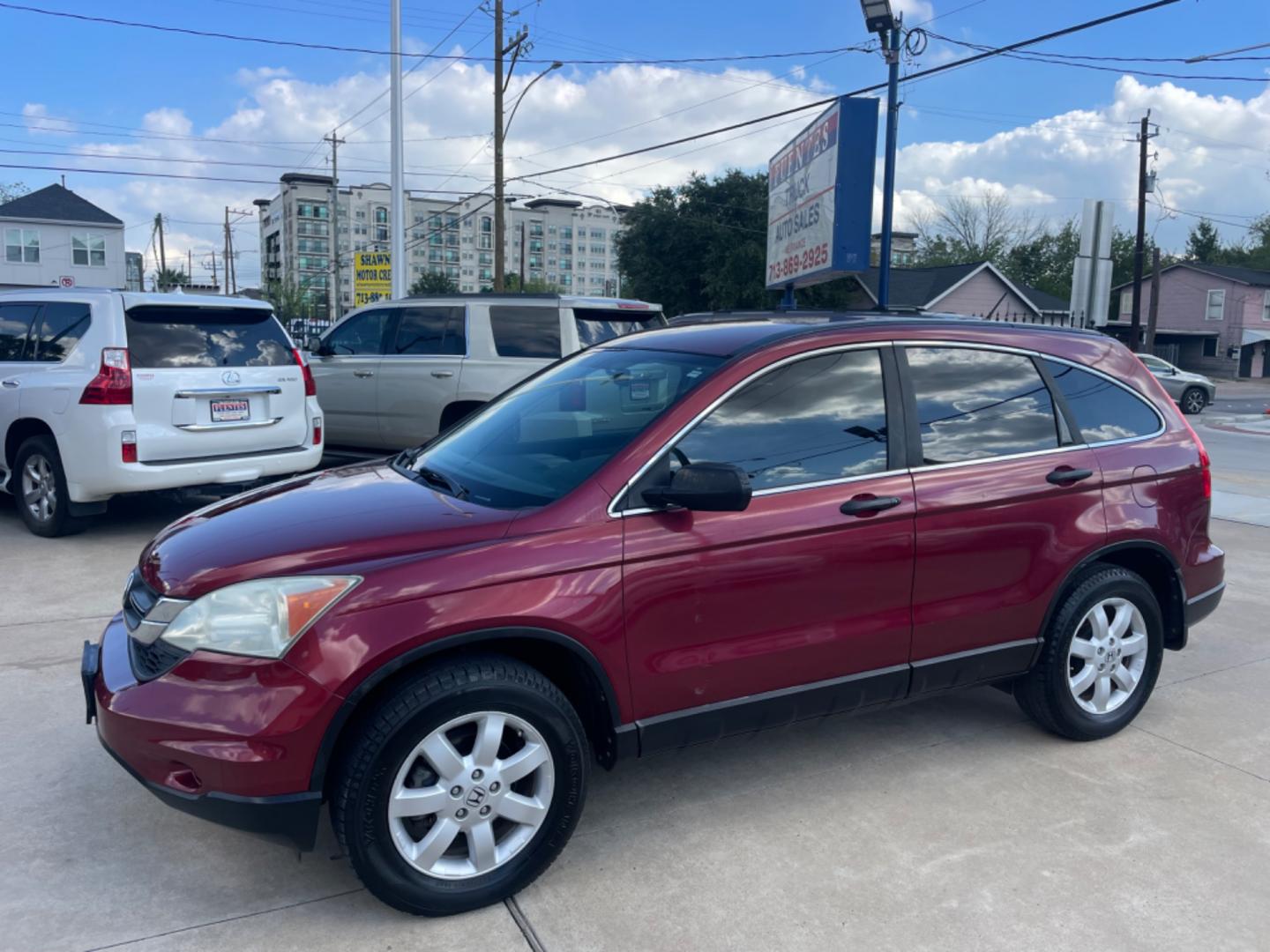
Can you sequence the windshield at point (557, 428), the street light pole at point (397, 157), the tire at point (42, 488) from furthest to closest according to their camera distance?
the street light pole at point (397, 157) → the tire at point (42, 488) → the windshield at point (557, 428)

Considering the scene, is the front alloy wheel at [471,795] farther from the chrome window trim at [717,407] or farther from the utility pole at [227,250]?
the utility pole at [227,250]

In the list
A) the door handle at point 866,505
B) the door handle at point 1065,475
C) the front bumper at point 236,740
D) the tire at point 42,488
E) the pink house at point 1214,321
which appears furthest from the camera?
the pink house at point 1214,321

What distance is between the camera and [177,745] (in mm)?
2719

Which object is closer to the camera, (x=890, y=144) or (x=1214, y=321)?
(x=890, y=144)

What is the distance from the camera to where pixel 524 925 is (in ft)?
9.45

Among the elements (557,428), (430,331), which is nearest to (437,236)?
(430,331)

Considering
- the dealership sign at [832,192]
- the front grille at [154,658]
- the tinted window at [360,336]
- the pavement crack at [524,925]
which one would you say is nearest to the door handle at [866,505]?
the pavement crack at [524,925]

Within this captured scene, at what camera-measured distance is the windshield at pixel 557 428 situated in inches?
131

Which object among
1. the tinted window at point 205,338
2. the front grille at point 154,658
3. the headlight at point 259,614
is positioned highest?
the tinted window at point 205,338

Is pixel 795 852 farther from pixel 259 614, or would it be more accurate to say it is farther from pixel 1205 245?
pixel 1205 245

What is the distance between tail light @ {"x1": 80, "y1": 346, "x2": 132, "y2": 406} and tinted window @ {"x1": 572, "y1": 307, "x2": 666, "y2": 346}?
3.73 metres

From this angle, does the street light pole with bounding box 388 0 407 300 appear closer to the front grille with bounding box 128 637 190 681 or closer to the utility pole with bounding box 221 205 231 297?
the front grille with bounding box 128 637 190 681

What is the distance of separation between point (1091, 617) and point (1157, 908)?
51.7 inches

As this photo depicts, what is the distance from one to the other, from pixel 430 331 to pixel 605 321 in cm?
171
